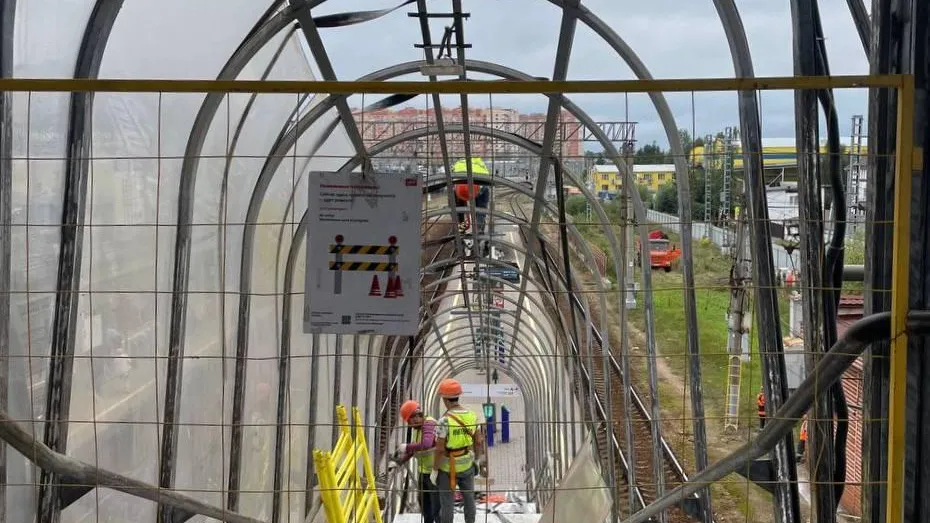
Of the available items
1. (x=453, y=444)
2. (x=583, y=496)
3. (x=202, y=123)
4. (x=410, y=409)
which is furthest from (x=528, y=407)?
(x=202, y=123)

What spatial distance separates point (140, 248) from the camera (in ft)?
15.3

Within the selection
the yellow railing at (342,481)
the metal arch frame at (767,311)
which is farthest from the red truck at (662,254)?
the metal arch frame at (767,311)

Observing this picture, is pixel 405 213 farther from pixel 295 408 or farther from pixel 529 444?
pixel 529 444

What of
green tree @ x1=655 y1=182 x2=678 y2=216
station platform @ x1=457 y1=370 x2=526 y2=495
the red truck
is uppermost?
green tree @ x1=655 y1=182 x2=678 y2=216

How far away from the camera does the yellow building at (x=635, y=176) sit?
6816 millimetres

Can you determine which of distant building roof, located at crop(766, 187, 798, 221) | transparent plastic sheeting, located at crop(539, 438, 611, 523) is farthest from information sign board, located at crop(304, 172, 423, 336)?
distant building roof, located at crop(766, 187, 798, 221)

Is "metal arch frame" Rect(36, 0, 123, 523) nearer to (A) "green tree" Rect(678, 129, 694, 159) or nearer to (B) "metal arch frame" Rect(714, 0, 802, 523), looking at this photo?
(B) "metal arch frame" Rect(714, 0, 802, 523)

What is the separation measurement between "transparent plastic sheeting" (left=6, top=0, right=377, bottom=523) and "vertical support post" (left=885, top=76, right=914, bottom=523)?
1.86 m

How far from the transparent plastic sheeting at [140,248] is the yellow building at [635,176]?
9.26 feet

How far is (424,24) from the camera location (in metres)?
5.22

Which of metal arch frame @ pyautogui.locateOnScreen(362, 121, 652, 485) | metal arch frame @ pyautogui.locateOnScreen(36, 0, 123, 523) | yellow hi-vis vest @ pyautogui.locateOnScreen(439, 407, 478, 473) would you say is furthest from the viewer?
yellow hi-vis vest @ pyautogui.locateOnScreen(439, 407, 478, 473)

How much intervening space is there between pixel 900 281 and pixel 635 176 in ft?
14.4

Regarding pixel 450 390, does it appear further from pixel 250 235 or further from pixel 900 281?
pixel 900 281

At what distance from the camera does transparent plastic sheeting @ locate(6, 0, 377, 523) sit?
3.81 metres
